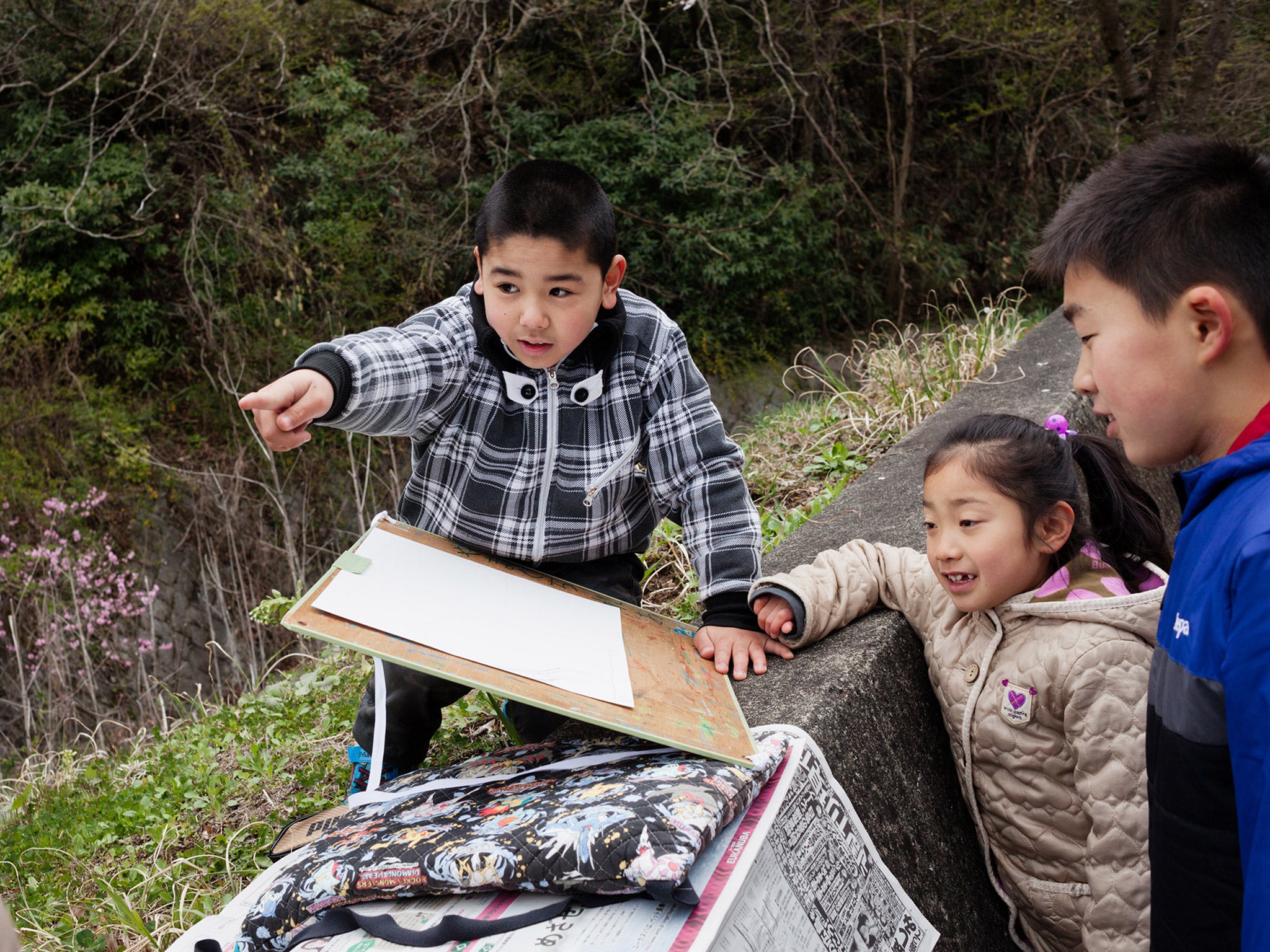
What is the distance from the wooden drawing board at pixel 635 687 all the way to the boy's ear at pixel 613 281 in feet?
2.09

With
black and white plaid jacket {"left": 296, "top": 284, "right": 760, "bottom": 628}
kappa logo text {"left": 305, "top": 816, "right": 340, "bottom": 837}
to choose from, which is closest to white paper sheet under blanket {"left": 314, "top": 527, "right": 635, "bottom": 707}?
black and white plaid jacket {"left": 296, "top": 284, "right": 760, "bottom": 628}

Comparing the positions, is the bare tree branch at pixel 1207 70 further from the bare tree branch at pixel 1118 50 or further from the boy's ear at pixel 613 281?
the boy's ear at pixel 613 281

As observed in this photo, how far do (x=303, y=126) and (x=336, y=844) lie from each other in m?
8.22

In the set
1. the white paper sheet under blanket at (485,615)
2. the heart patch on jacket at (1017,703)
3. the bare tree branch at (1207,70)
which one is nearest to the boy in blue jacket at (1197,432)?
the heart patch on jacket at (1017,703)

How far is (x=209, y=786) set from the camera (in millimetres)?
2598

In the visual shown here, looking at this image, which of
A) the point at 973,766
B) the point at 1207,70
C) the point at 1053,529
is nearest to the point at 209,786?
the point at 973,766

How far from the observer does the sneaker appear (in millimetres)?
2246

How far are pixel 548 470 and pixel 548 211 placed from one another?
529 mm

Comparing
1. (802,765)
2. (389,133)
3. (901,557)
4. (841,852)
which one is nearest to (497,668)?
(802,765)

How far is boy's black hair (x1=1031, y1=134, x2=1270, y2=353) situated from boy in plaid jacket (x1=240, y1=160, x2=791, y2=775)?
975 millimetres

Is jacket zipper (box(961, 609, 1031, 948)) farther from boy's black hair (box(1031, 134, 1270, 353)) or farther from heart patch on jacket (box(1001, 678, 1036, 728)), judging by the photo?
boy's black hair (box(1031, 134, 1270, 353))

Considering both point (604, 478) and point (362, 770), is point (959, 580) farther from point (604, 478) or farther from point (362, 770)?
point (362, 770)

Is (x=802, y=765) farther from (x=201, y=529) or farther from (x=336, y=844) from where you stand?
(x=201, y=529)

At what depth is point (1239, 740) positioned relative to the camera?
885mm
